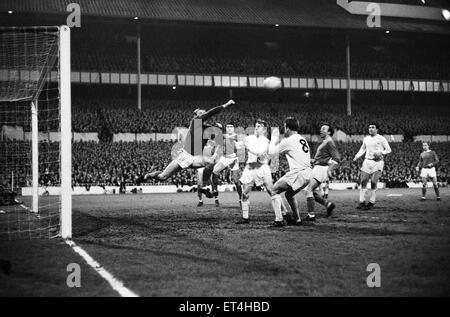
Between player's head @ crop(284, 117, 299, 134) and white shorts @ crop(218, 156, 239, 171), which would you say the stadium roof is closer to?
white shorts @ crop(218, 156, 239, 171)

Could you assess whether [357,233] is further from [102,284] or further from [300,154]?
[102,284]

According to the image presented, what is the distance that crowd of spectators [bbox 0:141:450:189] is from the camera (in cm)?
2549

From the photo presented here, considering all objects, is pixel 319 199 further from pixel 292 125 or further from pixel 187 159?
pixel 187 159

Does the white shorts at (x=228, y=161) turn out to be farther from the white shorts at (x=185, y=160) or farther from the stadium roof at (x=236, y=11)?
the stadium roof at (x=236, y=11)

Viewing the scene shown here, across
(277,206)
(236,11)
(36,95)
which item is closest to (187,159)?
(277,206)

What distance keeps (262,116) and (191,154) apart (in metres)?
27.3

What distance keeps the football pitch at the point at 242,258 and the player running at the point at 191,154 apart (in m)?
1.27

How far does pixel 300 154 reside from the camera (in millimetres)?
10039

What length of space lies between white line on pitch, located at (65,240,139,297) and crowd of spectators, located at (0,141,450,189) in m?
16.7

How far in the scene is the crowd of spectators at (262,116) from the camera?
35562 millimetres

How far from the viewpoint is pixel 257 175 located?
10.5 meters

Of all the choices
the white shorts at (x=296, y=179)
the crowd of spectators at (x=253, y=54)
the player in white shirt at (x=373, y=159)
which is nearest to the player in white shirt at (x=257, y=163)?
the white shorts at (x=296, y=179)

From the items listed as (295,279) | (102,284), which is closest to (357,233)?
(295,279)

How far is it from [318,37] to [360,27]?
455 cm
